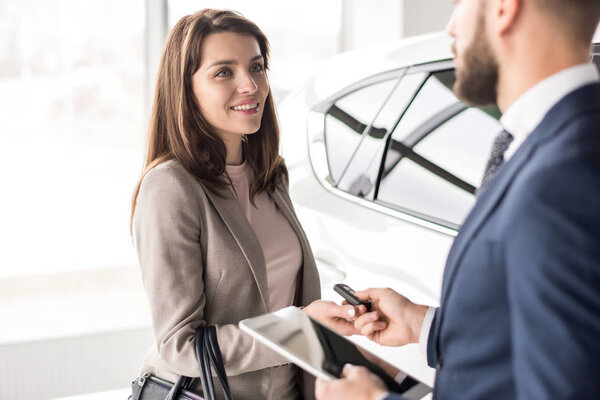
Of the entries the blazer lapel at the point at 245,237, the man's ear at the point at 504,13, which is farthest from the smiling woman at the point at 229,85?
the man's ear at the point at 504,13

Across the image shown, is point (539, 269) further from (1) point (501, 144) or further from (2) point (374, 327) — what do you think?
(2) point (374, 327)

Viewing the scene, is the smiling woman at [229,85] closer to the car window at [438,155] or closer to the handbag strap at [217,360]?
the car window at [438,155]

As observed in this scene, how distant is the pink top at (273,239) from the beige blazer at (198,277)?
0.11 meters

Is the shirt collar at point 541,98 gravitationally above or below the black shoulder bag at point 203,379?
above

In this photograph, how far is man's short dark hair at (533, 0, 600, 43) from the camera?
0.83 metres

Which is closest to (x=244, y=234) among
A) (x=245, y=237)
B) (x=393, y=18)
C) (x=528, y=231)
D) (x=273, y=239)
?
(x=245, y=237)

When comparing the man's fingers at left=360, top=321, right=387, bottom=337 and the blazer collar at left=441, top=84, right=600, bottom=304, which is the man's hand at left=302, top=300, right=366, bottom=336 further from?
the blazer collar at left=441, top=84, right=600, bottom=304

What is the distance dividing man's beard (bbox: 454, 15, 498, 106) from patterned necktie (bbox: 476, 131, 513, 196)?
0.21 m

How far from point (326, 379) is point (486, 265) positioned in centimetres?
35

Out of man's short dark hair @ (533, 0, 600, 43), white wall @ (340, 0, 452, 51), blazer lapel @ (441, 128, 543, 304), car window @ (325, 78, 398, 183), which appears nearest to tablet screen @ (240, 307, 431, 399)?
blazer lapel @ (441, 128, 543, 304)

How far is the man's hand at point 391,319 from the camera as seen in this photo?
133cm

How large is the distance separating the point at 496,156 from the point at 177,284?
0.75m

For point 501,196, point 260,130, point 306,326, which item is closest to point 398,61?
point 260,130

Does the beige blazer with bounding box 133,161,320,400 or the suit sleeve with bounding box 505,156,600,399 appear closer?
the suit sleeve with bounding box 505,156,600,399
